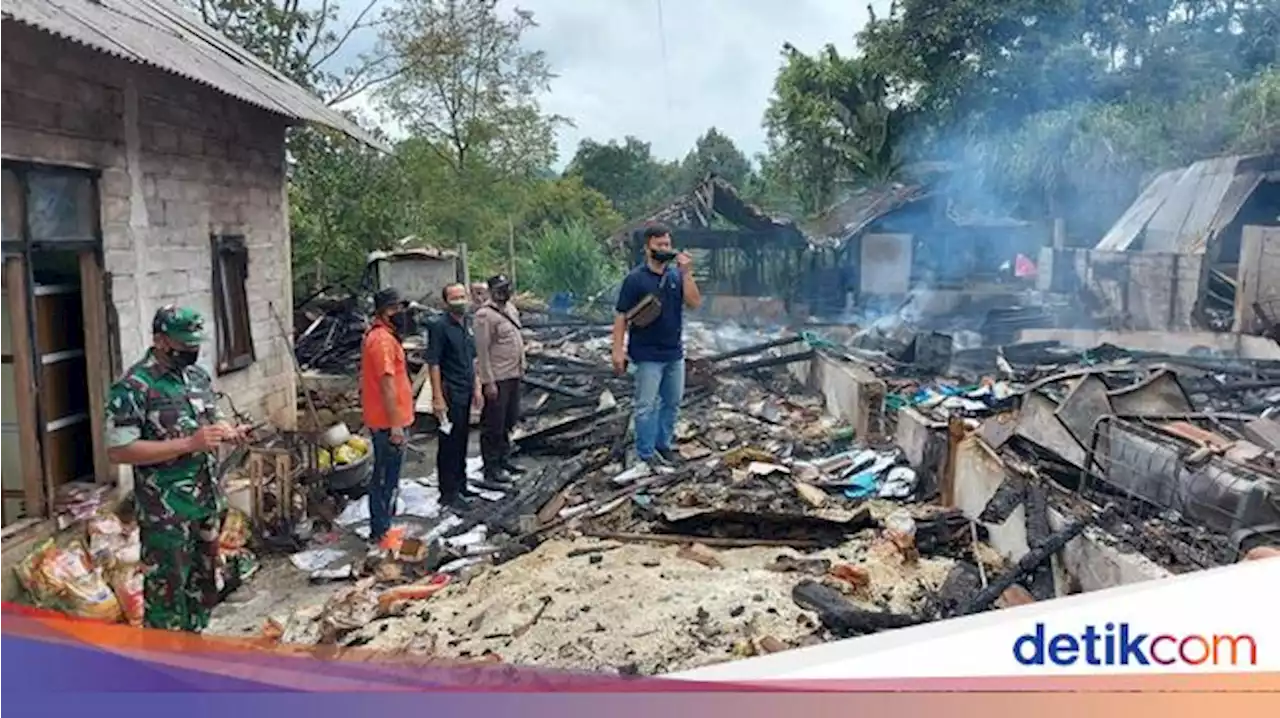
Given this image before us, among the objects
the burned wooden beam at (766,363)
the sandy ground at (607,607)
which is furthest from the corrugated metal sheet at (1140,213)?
the sandy ground at (607,607)

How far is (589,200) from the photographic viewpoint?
3238 cm

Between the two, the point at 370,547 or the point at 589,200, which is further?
the point at 589,200

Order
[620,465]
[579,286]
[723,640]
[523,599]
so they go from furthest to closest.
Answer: [579,286] < [620,465] < [523,599] < [723,640]

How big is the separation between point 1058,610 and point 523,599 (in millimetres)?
3568

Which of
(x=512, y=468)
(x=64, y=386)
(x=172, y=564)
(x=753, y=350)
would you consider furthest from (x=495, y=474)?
(x=753, y=350)

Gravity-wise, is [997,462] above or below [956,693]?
below

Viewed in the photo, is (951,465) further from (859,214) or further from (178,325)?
(859,214)

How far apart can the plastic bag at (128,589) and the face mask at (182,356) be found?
1.94 meters

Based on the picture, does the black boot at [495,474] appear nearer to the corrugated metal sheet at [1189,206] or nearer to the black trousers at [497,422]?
the black trousers at [497,422]

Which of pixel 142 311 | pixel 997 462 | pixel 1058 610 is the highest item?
pixel 142 311

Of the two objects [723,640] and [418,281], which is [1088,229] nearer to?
[418,281]

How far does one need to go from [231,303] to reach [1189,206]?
20.0 metres

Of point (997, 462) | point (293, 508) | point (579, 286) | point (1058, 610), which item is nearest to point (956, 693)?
point (1058, 610)

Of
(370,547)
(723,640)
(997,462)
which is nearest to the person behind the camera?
(723,640)
